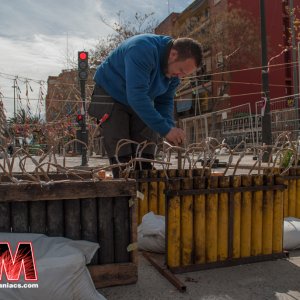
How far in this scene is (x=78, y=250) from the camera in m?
2.28

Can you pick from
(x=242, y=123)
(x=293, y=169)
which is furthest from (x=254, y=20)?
(x=293, y=169)

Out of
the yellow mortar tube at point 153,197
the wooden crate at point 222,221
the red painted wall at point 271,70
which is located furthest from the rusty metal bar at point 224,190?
the red painted wall at point 271,70

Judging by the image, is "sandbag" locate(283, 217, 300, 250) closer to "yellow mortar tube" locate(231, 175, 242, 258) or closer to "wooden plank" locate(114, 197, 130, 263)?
"yellow mortar tube" locate(231, 175, 242, 258)

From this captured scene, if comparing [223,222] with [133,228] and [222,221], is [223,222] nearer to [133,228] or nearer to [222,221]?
[222,221]

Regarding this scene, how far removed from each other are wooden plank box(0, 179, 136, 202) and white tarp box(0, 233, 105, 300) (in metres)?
0.21

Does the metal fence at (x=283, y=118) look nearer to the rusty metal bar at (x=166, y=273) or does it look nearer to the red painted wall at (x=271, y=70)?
the rusty metal bar at (x=166, y=273)

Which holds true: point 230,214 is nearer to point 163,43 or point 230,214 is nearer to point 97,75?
point 163,43

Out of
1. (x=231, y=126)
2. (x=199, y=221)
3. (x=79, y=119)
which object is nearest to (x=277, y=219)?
Answer: (x=199, y=221)

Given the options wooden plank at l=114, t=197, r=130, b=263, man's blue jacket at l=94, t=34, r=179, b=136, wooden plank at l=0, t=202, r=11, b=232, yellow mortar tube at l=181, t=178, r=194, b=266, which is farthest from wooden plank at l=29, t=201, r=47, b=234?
man's blue jacket at l=94, t=34, r=179, b=136

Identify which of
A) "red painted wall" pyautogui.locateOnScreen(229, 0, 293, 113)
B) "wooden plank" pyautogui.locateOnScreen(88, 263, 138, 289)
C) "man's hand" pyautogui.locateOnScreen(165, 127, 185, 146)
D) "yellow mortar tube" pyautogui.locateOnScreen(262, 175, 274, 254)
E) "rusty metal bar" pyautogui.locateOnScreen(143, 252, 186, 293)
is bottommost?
"rusty metal bar" pyautogui.locateOnScreen(143, 252, 186, 293)

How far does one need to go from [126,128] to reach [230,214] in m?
1.33

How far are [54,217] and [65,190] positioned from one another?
0.17 m

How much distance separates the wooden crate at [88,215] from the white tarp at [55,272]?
0.35 ft

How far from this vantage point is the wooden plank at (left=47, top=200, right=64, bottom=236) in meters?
2.43
